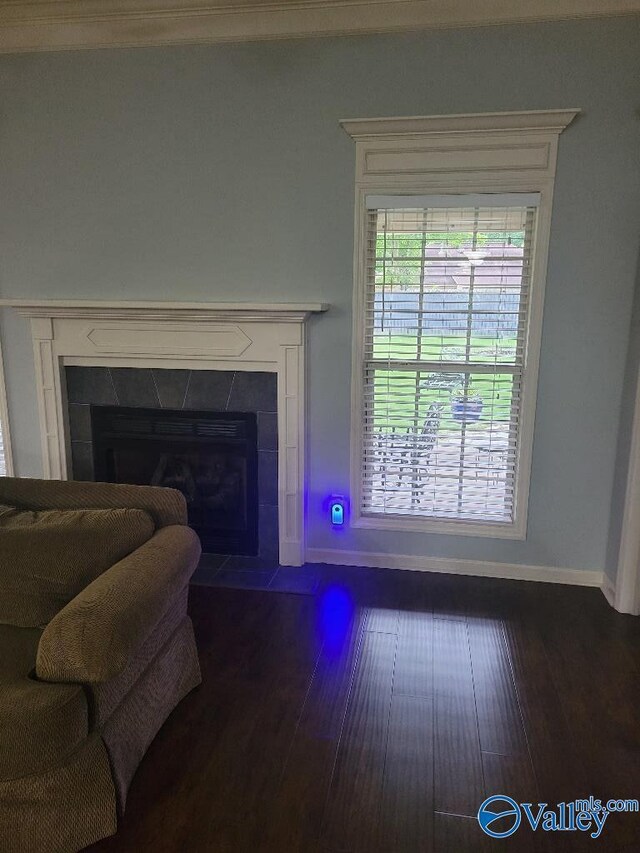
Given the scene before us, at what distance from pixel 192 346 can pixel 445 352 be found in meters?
1.34

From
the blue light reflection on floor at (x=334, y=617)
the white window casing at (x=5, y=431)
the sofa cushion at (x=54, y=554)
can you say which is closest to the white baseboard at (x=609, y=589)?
the blue light reflection on floor at (x=334, y=617)

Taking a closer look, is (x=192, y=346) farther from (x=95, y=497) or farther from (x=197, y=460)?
(x=95, y=497)

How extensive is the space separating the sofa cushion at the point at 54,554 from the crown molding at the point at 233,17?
239 centimetres

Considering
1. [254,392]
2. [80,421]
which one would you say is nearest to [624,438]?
[254,392]

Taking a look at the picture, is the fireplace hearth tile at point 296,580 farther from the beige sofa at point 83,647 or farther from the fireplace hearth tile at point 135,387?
the fireplace hearth tile at point 135,387

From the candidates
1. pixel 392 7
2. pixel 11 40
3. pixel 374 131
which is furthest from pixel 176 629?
pixel 11 40

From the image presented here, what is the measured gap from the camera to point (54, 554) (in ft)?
6.21

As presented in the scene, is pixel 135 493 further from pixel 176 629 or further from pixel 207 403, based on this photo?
pixel 207 403

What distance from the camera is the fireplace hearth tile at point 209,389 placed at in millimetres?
3195

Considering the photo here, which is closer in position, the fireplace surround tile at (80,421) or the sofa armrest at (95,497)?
the sofa armrest at (95,497)

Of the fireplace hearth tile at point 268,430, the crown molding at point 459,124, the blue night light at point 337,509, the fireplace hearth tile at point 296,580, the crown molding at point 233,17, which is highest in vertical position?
the crown molding at point 233,17

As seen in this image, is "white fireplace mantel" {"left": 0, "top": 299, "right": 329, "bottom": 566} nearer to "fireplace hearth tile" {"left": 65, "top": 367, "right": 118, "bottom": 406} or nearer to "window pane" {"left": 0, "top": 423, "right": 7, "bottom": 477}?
"fireplace hearth tile" {"left": 65, "top": 367, "right": 118, "bottom": 406}

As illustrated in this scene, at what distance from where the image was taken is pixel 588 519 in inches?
120

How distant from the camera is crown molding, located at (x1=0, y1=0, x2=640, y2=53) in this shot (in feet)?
8.66
